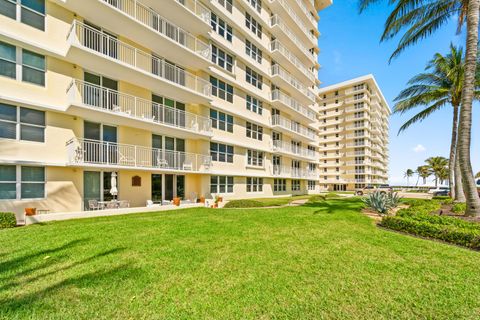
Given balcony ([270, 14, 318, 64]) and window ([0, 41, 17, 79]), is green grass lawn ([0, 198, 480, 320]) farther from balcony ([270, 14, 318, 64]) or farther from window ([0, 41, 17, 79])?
balcony ([270, 14, 318, 64])

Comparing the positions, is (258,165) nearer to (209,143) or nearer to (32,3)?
(209,143)

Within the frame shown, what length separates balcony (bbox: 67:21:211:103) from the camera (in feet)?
41.0

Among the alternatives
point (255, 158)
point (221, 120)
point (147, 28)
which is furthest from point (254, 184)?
point (147, 28)

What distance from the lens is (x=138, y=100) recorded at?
15555 millimetres

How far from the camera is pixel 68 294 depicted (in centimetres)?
400

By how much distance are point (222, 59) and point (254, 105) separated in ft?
19.9

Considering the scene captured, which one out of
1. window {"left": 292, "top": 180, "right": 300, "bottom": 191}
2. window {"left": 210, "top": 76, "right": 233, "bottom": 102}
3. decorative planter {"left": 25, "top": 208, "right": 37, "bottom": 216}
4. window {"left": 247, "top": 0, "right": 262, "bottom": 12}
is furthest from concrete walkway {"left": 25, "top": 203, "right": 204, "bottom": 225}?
window {"left": 247, "top": 0, "right": 262, "bottom": 12}

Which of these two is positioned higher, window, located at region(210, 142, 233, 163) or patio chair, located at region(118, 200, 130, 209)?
window, located at region(210, 142, 233, 163)

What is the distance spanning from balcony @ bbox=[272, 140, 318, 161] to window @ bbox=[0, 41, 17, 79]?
22.2 meters

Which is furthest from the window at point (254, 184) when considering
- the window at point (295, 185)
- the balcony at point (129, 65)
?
the balcony at point (129, 65)

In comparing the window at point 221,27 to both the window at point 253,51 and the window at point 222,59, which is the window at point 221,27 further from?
the window at point 253,51

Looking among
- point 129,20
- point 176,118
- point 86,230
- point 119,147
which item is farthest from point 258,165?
point 86,230

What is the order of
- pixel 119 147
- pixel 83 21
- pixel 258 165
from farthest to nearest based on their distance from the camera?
pixel 258 165 < pixel 119 147 < pixel 83 21

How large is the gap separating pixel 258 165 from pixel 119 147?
14.7m
